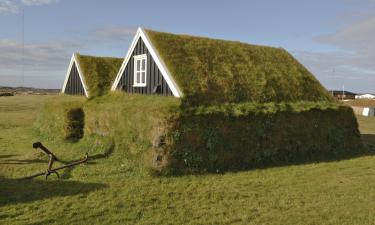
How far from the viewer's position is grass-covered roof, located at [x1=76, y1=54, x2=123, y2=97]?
25094mm

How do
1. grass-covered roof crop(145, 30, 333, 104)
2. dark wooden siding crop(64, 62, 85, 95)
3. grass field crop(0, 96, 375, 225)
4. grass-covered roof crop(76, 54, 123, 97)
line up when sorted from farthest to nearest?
dark wooden siding crop(64, 62, 85, 95) → grass-covered roof crop(76, 54, 123, 97) → grass-covered roof crop(145, 30, 333, 104) → grass field crop(0, 96, 375, 225)

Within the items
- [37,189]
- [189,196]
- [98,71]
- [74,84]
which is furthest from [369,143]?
[37,189]

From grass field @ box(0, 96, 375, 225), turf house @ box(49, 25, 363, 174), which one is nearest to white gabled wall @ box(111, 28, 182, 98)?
turf house @ box(49, 25, 363, 174)

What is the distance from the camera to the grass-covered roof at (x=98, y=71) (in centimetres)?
2509

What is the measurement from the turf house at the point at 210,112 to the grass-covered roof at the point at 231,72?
6 cm

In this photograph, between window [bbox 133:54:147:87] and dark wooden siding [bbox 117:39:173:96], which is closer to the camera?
dark wooden siding [bbox 117:39:173:96]

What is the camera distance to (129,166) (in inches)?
567

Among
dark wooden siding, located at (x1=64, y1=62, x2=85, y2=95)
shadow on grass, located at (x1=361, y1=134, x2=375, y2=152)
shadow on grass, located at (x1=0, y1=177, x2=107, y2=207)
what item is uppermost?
dark wooden siding, located at (x1=64, y1=62, x2=85, y2=95)

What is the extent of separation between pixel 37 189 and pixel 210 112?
669cm

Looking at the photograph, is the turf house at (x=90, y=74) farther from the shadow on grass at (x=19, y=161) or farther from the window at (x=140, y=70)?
the shadow on grass at (x=19, y=161)

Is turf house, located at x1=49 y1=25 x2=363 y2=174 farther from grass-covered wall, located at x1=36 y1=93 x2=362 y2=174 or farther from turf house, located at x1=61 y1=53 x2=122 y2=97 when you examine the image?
turf house, located at x1=61 y1=53 x2=122 y2=97

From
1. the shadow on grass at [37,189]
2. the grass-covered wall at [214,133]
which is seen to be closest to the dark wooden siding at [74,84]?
the grass-covered wall at [214,133]

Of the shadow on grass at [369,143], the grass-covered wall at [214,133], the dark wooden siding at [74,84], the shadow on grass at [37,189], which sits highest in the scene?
the dark wooden siding at [74,84]

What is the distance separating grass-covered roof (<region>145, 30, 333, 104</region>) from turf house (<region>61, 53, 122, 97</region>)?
8321mm
